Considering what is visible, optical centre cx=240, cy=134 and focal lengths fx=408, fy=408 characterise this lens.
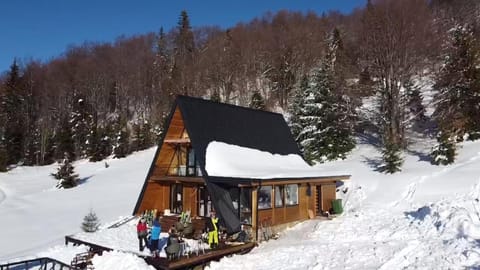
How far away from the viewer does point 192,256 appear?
40.8ft

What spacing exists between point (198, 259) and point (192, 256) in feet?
0.72

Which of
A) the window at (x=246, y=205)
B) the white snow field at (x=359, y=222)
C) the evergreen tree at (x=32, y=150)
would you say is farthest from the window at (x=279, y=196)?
the evergreen tree at (x=32, y=150)

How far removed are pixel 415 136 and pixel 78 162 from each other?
3275 cm

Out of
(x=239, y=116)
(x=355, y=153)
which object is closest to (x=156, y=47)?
(x=355, y=153)

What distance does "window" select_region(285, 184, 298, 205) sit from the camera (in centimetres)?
1709

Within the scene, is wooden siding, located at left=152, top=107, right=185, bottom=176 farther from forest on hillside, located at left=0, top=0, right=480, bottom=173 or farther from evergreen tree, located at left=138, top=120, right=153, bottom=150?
evergreen tree, located at left=138, top=120, right=153, bottom=150

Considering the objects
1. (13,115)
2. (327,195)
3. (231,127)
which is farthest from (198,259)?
(13,115)

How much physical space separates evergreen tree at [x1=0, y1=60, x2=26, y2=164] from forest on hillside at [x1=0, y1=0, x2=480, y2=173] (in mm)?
143

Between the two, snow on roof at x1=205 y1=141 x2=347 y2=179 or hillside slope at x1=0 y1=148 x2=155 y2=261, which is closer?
snow on roof at x1=205 y1=141 x2=347 y2=179

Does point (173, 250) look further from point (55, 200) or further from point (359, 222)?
point (55, 200)

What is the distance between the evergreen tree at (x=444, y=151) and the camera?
21.4m

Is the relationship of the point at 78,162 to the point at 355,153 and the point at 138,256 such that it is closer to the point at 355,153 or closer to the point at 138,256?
the point at 355,153

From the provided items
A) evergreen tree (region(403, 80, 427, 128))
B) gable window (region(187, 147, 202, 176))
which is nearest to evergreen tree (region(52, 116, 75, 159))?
gable window (region(187, 147, 202, 176))

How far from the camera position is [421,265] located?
1036 centimetres
